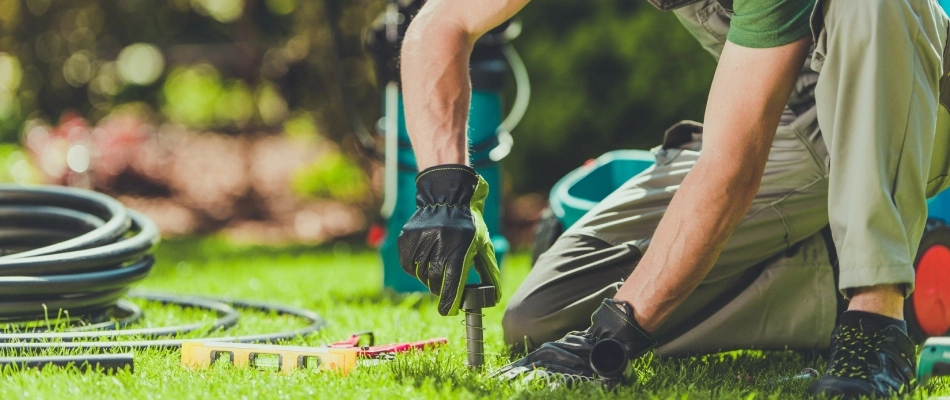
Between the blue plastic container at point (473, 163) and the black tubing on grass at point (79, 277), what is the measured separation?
2.20 feet

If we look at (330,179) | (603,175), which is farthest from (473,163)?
(330,179)

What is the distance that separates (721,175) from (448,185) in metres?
0.53

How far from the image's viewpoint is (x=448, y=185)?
6.54 ft

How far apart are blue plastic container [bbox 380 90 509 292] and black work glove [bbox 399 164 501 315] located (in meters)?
1.67

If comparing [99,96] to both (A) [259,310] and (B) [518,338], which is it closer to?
(A) [259,310]

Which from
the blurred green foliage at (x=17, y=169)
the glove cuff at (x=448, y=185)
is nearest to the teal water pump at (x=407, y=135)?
the glove cuff at (x=448, y=185)

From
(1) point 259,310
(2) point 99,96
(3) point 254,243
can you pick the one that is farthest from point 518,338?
(2) point 99,96

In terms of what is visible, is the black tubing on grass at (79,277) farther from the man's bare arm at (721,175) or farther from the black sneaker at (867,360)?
the black sneaker at (867,360)

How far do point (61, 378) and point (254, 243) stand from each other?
4.30 metres

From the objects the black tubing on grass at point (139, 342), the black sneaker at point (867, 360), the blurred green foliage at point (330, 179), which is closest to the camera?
the black sneaker at point (867, 360)

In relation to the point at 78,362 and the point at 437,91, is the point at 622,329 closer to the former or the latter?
the point at 437,91

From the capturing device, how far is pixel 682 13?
101 inches

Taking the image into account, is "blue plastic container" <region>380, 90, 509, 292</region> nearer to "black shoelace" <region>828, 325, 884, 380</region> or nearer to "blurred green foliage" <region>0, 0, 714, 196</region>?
"blurred green foliage" <region>0, 0, 714, 196</region>

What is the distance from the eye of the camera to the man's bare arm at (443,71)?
6.97 ft
